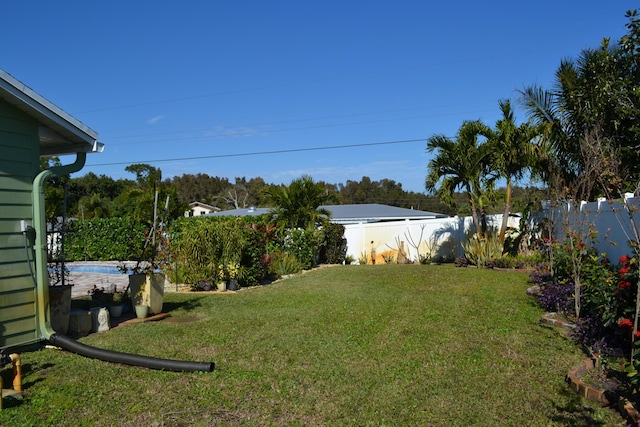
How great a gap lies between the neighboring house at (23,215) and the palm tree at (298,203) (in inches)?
456

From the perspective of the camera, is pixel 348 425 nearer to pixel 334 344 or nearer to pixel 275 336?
pixel 334 344

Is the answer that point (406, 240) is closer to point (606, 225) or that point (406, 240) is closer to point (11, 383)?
point (606, 225)

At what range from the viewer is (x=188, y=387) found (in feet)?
15.9

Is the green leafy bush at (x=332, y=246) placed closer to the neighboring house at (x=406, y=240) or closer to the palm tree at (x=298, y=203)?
the palm tree at (x=298, y=203)

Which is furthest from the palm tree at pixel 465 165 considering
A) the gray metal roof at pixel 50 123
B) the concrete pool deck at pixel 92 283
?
the gray metal roof at pixel 50 123

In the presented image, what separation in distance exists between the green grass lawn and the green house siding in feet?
1.44

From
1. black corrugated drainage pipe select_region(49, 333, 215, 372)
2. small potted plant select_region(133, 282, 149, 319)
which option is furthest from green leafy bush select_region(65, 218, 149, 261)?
black corrugated drainage pipe select_region(49, 333, 215, 372)

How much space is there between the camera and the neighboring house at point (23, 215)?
233 inches

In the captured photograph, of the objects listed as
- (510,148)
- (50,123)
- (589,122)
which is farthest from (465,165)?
(50,123)

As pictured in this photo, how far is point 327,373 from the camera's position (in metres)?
5.29

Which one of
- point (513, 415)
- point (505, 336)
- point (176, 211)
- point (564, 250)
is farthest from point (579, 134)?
point (176, 211)

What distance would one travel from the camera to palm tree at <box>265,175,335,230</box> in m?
18.0

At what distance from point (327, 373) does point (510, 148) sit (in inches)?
468

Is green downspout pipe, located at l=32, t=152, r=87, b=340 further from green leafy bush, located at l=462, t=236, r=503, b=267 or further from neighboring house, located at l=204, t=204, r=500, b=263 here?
neighboring house, located at l=204, t=204, r=500, b=263
